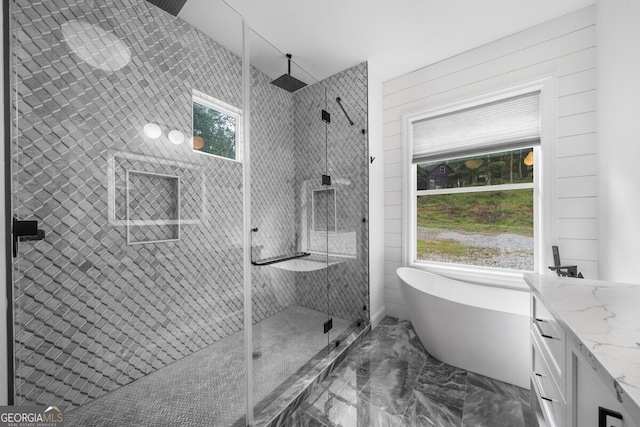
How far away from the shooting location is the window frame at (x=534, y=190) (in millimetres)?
2076

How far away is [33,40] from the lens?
0.94 m

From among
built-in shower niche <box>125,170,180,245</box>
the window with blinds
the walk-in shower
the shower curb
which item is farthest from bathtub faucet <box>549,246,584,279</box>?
built-in shower niche <box>125,170,180,245</box>

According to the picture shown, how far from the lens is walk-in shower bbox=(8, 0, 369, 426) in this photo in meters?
0.98

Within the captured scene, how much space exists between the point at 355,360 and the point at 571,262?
195cm

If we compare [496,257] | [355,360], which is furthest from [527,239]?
[355,360]

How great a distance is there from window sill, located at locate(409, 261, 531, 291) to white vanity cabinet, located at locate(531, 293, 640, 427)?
3.65ft

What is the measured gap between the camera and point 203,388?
4.53 feet

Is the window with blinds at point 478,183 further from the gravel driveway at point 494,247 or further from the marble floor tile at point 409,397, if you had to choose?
the marble floor tile at point 409,397

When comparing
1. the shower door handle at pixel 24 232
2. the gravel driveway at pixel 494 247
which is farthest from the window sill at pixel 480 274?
the shower door handle at pixel 24 232

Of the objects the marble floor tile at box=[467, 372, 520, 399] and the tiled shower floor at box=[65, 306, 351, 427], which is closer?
the tiled shower floor at box=[65, 306, 351, 427]

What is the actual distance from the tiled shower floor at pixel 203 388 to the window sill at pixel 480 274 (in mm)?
1678

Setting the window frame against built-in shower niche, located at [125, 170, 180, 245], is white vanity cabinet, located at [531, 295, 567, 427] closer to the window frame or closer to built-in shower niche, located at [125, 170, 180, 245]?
the window frame

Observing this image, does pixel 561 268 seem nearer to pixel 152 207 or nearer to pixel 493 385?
pixel 493 385

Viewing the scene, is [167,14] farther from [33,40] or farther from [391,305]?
[391,305]
